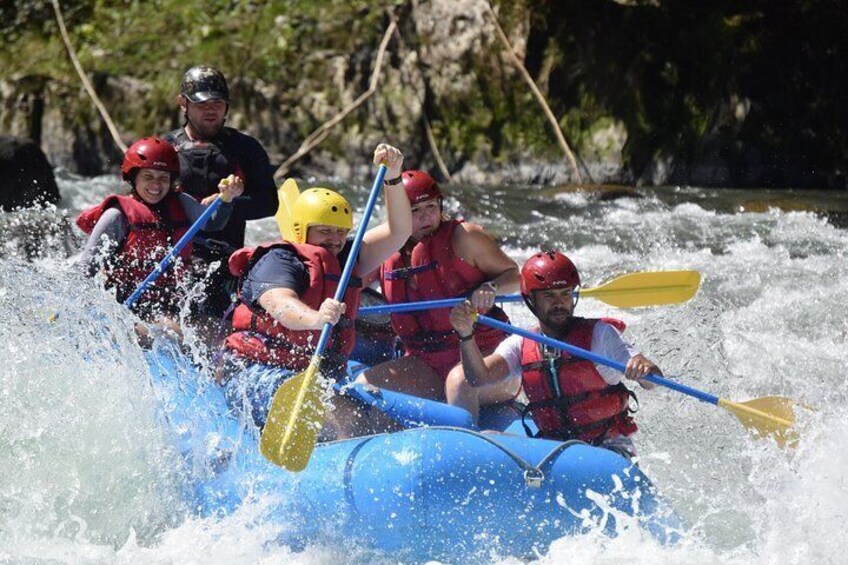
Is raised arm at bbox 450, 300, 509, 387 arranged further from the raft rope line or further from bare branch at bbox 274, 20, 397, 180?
bare branch at bbox 274, 20, 397, 180

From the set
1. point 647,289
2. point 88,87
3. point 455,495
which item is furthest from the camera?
point 88,87

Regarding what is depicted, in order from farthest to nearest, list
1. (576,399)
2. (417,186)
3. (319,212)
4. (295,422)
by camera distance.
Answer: (417,186), (319,212), (576,399), (295,422)

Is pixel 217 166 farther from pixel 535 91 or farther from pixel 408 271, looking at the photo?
pixel 535 91

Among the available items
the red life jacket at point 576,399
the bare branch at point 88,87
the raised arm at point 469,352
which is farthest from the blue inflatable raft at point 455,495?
the bare branch at point 88,87

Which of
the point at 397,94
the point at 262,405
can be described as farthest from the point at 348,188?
the point at 262,405

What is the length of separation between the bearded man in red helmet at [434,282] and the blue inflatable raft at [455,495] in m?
1.02

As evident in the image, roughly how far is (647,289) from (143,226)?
2.29 meters

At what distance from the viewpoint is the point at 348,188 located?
39.0 feet

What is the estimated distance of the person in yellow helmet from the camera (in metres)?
4.85

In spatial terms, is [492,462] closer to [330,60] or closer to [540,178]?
[540,178]

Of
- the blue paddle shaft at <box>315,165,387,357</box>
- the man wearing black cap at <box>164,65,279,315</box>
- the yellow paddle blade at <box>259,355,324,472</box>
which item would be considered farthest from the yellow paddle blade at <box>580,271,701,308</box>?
the man wearing black cap at <box>164,65,279,315</box>

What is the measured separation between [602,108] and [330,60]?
2.83 metres

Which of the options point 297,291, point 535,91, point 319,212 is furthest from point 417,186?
point 535,91

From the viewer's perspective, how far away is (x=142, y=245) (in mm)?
5660
